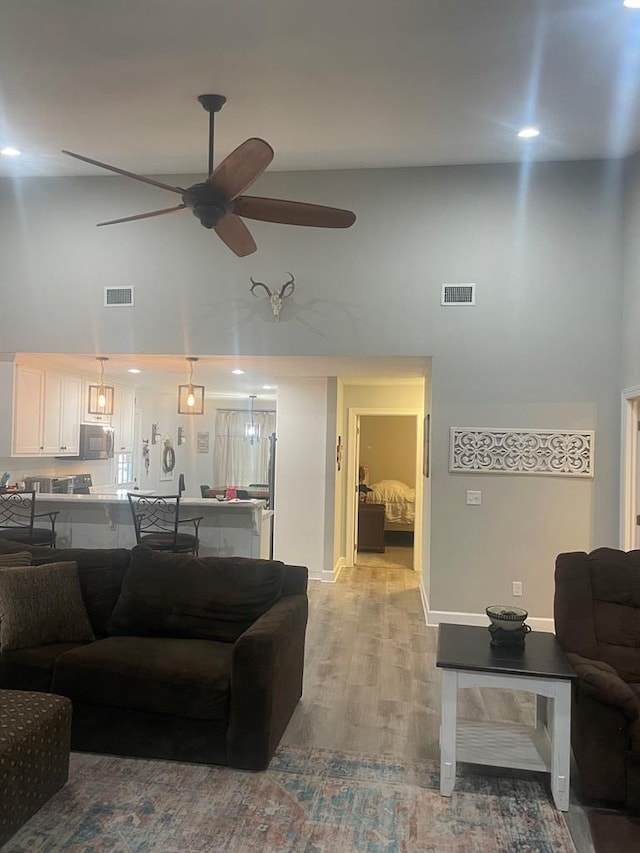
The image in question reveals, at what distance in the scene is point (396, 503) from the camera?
31.0ft

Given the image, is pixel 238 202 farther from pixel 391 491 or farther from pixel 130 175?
pixel 391 491

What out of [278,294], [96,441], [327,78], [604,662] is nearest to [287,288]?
[278,294]

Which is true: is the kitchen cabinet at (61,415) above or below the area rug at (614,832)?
above

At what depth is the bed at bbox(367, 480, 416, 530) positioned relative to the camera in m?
9.41

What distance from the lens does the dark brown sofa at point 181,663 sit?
2.72m

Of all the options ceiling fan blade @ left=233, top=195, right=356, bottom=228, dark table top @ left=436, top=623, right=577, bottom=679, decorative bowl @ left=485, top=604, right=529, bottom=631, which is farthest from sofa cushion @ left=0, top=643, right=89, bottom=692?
ceiling fan blade @ left=233, top=195, right=356, bottom=228

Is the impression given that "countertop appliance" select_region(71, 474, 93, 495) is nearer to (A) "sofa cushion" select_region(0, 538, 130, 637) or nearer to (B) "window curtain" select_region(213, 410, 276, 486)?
(B) "window curtain" select_region(213, 410, 276, 486)

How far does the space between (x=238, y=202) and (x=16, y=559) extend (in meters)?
2.37

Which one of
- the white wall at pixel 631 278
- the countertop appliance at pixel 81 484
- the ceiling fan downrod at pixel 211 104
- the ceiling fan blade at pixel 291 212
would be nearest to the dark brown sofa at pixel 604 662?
the white wall at pixel 631 278

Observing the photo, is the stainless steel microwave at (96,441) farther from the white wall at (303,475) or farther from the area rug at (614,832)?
the area rug at (614,832)

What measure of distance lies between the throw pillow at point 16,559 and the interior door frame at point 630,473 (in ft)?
13.9

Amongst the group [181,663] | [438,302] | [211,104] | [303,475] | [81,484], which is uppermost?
[211,104]

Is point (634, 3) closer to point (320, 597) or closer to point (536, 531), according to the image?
point (536, 531)

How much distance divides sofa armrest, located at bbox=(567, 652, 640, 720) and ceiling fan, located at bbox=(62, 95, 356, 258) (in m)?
2.51
